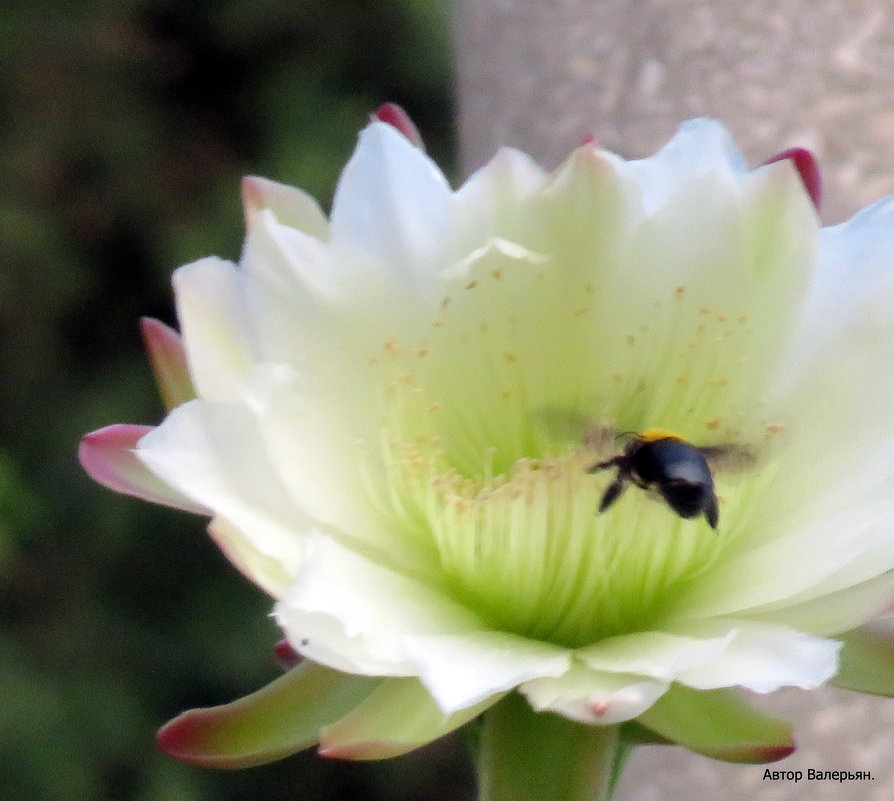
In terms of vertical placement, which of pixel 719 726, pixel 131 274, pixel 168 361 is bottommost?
pixel 719 726

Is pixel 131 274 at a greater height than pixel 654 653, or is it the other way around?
pixel 131 274

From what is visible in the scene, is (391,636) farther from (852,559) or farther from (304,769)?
(304,769)

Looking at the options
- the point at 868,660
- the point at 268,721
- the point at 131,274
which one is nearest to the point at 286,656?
the point at 268,721

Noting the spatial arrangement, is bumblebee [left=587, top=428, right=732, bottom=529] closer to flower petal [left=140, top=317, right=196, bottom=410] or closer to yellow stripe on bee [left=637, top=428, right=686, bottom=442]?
yellow stripe on bee [left=637, top=428, right=686, bottom=442]

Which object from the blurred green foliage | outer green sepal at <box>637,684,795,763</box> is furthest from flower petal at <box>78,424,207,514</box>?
the blurred green foliage

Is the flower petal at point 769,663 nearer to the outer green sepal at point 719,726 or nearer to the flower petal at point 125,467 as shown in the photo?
the outer green sepal at point 719,726

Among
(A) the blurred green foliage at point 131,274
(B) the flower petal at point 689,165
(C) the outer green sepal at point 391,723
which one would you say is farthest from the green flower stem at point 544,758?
(A) the blurred green foliage at point 131,274

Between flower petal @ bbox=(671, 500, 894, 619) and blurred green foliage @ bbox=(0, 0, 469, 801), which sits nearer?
flower petal @ bbox=(671, 500, 894, 619)

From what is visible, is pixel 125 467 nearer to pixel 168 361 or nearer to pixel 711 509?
pixel 168 361
